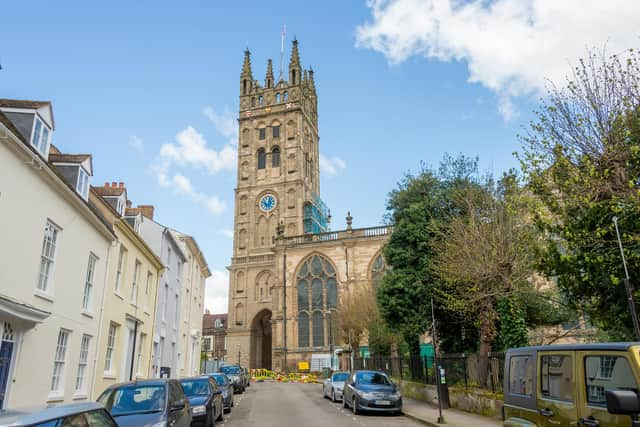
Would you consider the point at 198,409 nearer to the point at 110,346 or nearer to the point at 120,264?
the point at 110,346

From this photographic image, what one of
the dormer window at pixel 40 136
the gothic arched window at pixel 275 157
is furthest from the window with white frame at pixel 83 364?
the gothic arched window at pixel 275 157

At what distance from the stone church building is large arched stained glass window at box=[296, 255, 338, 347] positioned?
0.33ft

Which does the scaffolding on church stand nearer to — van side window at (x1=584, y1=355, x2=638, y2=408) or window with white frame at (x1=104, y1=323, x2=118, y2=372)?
window with white frame at (x1=104, y1=323, x2=118, y2=372)

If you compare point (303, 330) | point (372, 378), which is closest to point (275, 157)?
point (303, 330)

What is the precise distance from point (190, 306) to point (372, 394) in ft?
52.9

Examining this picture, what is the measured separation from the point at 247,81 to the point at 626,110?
63269 mm

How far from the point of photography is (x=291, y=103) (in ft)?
212

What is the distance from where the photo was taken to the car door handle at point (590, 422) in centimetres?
492

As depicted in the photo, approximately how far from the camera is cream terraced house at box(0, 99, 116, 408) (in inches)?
381

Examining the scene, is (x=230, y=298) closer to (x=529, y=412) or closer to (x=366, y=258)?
(x=366, y=258)

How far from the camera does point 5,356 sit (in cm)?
984

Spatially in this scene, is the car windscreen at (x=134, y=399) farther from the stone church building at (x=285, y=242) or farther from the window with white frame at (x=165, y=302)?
the stone church building at (x=285, y=242)

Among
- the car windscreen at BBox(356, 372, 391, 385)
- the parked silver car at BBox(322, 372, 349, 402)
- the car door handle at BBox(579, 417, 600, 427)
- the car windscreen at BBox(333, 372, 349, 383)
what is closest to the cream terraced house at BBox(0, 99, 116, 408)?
the car windscreen at BBox(356, 372, 391, 385)

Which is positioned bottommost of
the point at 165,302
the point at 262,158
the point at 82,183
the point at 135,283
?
the point at 165,302
